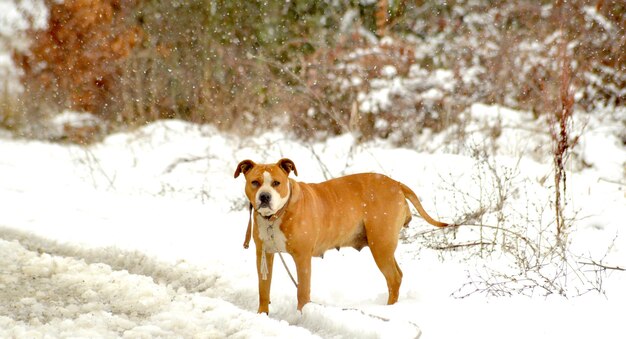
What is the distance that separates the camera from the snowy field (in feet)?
14.3

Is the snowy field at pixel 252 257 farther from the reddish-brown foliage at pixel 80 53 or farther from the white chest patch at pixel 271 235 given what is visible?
the reddish-brown foliage at pixel 80 53

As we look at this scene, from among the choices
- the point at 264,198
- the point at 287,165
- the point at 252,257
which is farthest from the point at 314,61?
the point at 264,198

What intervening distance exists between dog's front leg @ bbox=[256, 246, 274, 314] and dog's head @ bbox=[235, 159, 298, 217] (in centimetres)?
39

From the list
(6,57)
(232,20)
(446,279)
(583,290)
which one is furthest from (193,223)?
(6,57)

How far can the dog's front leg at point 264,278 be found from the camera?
473 centimetres

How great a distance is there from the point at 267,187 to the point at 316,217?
56 cm

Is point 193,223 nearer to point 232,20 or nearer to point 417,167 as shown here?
point 417,167

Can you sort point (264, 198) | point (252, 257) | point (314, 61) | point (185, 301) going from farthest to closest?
point (314, 61) → point (252, 257) → point (185, 301) → point (264, 198)

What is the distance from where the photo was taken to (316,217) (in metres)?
4.82

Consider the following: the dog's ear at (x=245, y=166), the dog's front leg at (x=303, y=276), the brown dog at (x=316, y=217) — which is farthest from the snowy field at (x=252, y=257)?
the dog's ear at (x=245, y=166)

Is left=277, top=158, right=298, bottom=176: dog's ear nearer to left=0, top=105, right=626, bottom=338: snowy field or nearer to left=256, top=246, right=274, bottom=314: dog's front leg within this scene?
left=256, top=246, right=274, bottom=314: dog's front leg

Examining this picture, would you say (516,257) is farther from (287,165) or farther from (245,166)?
(245,166)

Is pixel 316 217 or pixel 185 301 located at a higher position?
pixel 316 217

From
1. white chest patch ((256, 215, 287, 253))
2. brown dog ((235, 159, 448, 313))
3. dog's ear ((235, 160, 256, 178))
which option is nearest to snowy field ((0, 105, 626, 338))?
brown dog ((235, 159, 448, 313))
